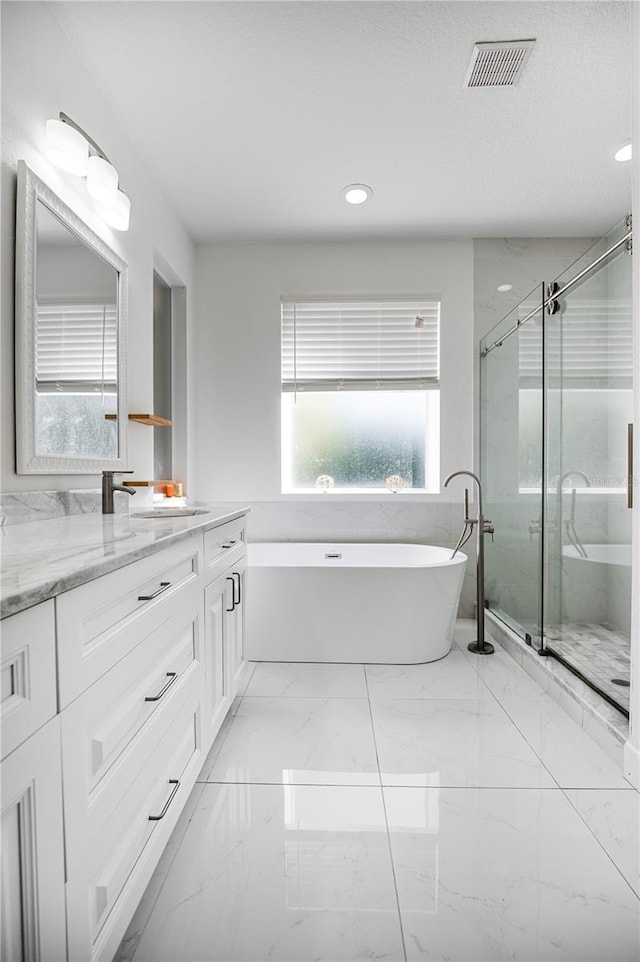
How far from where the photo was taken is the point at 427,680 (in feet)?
7.66

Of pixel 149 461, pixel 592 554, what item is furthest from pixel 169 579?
pixel 592 554

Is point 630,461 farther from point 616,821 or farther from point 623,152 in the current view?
point 623,152

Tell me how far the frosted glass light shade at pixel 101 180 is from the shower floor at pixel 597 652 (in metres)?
2.73

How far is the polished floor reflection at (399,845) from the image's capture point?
1.03 meters

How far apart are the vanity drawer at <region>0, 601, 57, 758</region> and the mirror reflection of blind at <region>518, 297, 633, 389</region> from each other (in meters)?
2.38

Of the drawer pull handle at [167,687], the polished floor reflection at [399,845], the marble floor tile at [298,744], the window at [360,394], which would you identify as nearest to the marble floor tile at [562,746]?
the polished floor reflection at [399,845]

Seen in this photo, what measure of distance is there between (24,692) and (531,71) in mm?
2600

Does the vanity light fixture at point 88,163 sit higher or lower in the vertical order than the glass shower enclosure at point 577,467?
higher

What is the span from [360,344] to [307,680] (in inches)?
87.9

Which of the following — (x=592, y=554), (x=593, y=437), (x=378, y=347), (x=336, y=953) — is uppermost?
(x=378, y=347)

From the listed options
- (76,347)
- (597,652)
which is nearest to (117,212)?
(76,347)

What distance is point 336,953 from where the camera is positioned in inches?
39.3

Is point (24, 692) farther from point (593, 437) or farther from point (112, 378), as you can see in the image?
point (593, 437)

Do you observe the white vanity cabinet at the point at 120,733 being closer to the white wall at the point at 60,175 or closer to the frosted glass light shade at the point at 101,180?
the white wall at the point at 60,175
